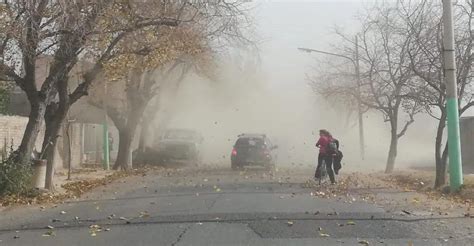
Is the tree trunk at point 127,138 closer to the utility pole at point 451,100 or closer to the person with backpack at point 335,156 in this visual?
the person with backpack at point 335,156

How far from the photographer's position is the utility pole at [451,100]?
1504 cm

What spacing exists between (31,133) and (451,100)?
10.4 m

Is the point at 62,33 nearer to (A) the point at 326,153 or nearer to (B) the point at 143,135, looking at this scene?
(A) the point at 326,153

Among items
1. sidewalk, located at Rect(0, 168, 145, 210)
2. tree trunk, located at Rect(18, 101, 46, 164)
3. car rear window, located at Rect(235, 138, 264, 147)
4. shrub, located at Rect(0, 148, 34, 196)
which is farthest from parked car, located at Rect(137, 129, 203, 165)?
shrub, located at Rect(0, 148, 34, 196)

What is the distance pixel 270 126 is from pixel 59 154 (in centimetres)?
4099

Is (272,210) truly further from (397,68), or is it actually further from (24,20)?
(397,68)

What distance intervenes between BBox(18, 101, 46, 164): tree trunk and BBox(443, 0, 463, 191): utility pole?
33.3 feet

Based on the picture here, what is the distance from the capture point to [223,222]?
10625 millimetres

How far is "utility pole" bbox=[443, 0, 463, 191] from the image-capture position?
15.0m

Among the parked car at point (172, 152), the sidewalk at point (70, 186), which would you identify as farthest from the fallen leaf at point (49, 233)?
the parked car at point (172, 152)

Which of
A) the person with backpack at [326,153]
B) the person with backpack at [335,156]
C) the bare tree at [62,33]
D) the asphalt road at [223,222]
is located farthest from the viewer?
the person with backpack at [335,156]

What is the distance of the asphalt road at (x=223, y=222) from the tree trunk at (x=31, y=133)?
1947mm

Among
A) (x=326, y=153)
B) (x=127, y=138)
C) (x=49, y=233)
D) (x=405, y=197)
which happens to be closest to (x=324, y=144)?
(x=326, y=153)

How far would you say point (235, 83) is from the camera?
47.1 metres
